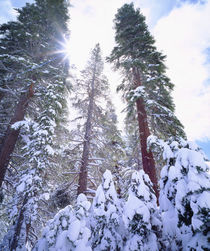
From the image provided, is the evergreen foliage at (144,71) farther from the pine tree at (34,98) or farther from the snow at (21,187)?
the snow at (21,187)

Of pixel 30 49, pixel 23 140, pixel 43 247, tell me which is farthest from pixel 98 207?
pixel 30 49

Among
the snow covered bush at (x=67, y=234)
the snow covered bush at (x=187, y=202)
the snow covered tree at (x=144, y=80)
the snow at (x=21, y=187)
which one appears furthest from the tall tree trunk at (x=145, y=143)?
the snow at (x=21, y=187)

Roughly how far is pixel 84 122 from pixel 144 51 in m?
6.73

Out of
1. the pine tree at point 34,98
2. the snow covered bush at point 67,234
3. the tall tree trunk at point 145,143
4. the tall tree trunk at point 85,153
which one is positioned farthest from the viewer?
the tall tree trunk at point 85,153

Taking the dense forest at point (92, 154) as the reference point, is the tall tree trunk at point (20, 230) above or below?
below

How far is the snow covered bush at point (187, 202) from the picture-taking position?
5.18 feet

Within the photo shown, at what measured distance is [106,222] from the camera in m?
2.46

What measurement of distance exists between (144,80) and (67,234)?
8815 millimetres

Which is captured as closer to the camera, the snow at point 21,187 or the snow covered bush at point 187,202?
the snow covered bush at point 187,202

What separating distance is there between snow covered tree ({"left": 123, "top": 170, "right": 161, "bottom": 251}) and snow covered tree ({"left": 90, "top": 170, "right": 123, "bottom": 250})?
0.23m

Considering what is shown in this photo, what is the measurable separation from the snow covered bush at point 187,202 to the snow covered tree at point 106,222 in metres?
0.85

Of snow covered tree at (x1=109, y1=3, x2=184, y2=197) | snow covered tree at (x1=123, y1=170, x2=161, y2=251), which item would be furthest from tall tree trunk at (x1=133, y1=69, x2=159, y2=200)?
snow covered tree at (x1=123, y1=170, x2=161, y2=251)

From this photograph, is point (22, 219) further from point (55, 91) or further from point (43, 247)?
point (55, 91)

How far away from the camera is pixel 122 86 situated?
33.8ft
